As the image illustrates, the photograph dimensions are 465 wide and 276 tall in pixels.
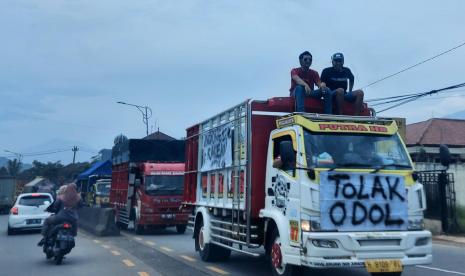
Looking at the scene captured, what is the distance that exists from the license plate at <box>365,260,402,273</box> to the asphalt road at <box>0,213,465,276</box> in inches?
71.7

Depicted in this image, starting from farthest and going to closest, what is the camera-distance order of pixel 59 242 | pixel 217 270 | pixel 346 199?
1. pixel 59 242
2. pixel 217 270
3. pixel 346 199

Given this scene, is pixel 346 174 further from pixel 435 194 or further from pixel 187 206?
pixel 435 194

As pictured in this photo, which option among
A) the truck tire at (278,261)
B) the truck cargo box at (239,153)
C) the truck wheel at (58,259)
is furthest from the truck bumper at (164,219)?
the truck tire at (278,261)

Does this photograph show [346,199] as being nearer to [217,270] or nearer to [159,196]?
[217,270]

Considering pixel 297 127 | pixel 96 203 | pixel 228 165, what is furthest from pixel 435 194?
pixel 96 203

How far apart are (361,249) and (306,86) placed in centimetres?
316

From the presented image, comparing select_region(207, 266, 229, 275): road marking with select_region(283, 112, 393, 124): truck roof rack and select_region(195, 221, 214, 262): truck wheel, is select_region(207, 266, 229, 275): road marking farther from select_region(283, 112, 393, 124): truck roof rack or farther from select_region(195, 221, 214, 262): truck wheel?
select_region(283, 112, 393, 124): truck roof rack

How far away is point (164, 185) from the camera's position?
18875 millimetres

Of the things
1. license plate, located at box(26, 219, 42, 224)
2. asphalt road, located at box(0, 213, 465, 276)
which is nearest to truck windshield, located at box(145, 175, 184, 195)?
asphalt road, located at box(0, 213, 465, 276)

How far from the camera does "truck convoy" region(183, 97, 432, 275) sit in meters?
7.28

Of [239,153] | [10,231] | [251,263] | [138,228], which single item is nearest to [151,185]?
[138,228]

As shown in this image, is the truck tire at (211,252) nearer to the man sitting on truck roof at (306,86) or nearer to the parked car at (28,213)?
the man sitting on truck roof at (306,86)

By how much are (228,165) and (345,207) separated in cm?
327

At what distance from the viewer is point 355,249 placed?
7203 mm
